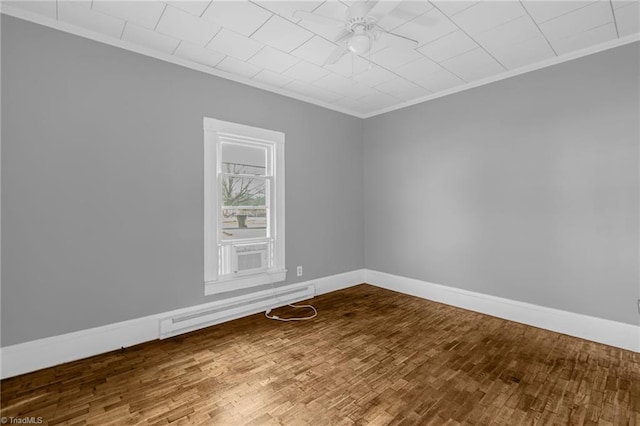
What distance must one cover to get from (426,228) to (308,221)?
1753 mm

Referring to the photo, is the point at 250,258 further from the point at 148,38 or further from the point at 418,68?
the point at 418,68

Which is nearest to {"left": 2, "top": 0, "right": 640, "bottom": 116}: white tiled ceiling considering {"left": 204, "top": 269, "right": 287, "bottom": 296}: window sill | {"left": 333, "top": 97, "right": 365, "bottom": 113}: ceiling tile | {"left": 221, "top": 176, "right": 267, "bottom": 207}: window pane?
{"left": 333, "top": 97, "right": 365, "bottom": 113}: ceiling tile

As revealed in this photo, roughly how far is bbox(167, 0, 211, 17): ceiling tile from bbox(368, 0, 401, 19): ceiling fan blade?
1274 millimetres

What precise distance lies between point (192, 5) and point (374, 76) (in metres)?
2.11

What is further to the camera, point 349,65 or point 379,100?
point 379,100

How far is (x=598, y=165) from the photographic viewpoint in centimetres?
296

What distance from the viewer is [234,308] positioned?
3525mm

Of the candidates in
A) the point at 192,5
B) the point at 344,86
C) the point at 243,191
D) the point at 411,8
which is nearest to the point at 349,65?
the point at 344,86

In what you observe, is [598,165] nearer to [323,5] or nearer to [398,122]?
[398,122]

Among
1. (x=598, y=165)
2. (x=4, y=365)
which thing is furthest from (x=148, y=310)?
(x=598, y=165)

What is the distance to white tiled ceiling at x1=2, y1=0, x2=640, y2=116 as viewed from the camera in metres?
2.34

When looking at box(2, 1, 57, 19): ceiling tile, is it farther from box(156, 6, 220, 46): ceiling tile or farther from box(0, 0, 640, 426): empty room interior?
box(156, 6, 220, 46): ceiling tile

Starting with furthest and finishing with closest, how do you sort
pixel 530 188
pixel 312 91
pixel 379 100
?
pixel 379 100, pixel 312 91, pixel 530 188

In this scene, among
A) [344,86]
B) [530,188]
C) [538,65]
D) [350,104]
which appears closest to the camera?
[538,65]
